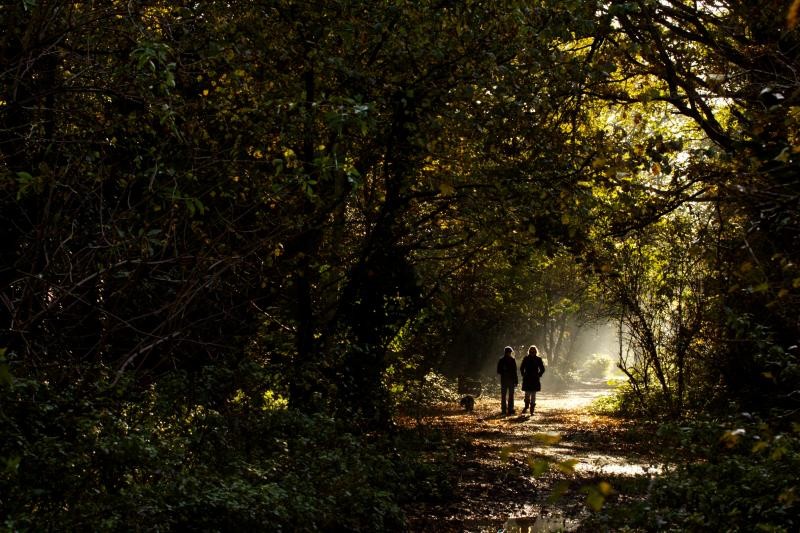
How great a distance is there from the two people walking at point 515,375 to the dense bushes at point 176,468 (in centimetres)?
1287

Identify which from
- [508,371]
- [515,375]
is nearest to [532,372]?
[515,375]

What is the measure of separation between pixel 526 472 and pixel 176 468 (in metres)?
6.76

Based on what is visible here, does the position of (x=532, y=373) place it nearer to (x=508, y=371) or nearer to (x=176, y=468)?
(x=508, y=371)

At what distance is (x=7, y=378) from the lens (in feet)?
8.64

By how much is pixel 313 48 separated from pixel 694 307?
11698 mm

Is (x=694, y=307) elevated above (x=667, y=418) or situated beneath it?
elevated above

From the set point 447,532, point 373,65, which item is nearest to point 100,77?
point 373,65

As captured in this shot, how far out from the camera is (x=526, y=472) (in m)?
12.5

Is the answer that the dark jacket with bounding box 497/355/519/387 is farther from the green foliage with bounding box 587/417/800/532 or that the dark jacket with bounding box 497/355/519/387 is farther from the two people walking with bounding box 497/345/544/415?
the green foliage with bounding box 587/417/800/532

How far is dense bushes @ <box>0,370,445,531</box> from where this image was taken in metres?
5.88

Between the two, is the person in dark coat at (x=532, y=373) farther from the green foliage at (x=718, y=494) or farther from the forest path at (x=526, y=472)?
the green foliage at (x=718, y=494)

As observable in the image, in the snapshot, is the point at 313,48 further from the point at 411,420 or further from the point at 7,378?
the point at 411,420

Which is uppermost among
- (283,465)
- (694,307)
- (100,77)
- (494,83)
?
(494,83)

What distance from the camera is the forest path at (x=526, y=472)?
9117mm
